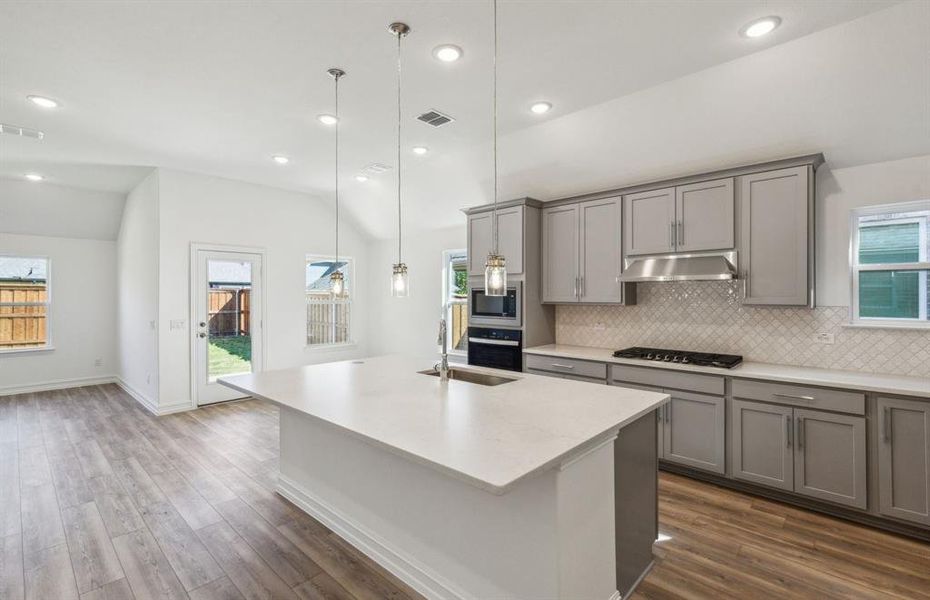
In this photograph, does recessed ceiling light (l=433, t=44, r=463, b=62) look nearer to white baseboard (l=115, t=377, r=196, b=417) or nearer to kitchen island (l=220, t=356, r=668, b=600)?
kitchen island (l=220, t=356, r=668, b=600)

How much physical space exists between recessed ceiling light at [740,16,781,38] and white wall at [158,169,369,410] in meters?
5.72

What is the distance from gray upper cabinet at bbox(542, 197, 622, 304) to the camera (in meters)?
4.00

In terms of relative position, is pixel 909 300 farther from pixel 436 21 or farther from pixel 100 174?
pixel 100 174

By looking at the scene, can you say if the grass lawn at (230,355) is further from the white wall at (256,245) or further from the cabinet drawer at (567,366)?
the cabinet drawer at (567,366)

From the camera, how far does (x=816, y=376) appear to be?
9.50 ft

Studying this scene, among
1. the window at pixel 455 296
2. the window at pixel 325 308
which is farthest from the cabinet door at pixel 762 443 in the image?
the window at pixel 325 308

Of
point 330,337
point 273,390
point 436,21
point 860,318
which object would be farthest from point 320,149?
point 860,318

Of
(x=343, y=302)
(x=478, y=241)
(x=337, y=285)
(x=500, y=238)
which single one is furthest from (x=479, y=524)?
(x=343, y=302)

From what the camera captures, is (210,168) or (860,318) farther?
(210,168)

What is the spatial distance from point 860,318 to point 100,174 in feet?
26.2

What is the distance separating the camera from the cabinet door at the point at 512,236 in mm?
4406

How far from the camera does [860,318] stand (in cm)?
311

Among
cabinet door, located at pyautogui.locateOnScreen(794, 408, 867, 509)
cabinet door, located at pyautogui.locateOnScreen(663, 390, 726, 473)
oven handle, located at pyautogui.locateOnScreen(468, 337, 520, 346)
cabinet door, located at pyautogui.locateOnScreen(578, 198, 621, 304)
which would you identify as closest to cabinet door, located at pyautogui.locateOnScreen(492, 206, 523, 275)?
cabinet door, located at pyautogui.locateOnScreen(578, 198, 621, 304)

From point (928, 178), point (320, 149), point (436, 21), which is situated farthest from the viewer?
point (320, 149)
